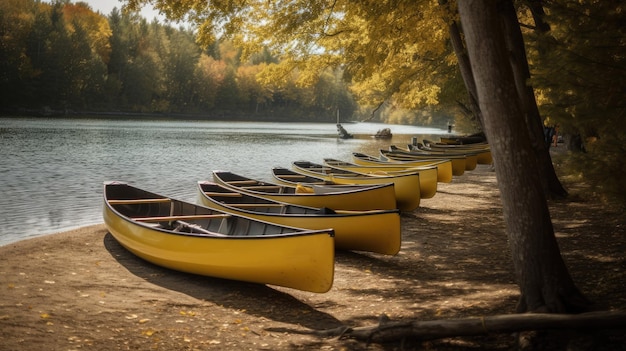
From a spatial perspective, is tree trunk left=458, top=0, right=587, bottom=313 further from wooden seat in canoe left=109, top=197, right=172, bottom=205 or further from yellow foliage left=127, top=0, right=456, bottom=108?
wooden seat in canoe left=109, top=197, right=172, bottom=205

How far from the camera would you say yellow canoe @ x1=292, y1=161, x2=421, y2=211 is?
13.8 meters

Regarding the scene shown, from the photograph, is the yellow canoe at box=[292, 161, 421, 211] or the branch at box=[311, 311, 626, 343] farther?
the yellow canoe at box=[292, 161, 421, 211]

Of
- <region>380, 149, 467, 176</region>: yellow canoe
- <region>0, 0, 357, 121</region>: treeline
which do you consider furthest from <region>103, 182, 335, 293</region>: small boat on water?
<region>0, 0, 357, 121</region>: treeline

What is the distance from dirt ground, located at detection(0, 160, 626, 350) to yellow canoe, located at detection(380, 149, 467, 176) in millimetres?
8418

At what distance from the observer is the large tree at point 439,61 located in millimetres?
5238

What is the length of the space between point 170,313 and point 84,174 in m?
17.5

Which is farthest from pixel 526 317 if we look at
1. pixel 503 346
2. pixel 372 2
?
pixel 372 2

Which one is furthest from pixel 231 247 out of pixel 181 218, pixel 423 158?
pixel 423 158

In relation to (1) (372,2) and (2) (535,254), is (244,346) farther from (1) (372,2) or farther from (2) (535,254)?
(1) (372,2)

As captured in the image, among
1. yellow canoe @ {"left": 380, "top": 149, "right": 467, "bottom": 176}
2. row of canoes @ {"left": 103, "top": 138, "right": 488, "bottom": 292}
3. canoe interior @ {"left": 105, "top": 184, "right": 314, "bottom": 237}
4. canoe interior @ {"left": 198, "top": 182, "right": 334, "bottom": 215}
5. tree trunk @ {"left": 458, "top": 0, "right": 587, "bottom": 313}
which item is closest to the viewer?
tree trunk @ {"left": 458, "top": 0, "right": 587, "bottom": 313}

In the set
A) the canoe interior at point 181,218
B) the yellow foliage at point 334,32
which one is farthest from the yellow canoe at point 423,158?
the canoe interior at point 181,218

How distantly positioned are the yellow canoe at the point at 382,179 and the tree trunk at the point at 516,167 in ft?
25.8

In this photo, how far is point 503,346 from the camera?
4898 millimetres

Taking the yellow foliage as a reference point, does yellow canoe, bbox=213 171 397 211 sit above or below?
below
